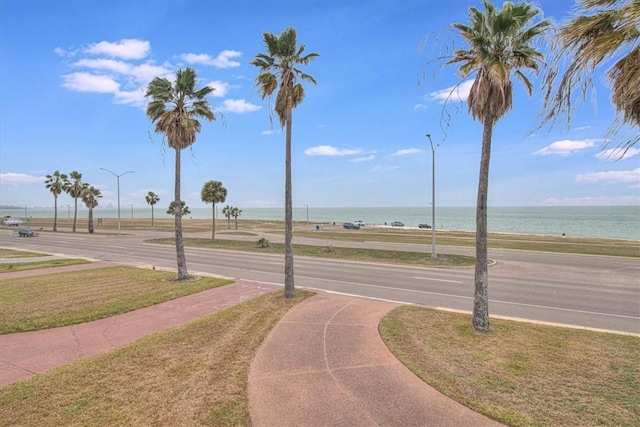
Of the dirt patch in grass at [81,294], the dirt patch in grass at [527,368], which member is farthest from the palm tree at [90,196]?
the dirt patch in grass at [527,368]

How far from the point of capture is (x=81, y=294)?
15102 millimetres

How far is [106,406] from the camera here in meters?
5.97

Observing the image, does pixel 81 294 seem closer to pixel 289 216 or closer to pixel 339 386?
pixel 289 216

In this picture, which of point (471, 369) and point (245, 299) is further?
point (245, 299)

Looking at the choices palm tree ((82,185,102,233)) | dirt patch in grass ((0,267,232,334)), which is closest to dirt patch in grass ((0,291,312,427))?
dirt patch in grass ((0,267,232,334))

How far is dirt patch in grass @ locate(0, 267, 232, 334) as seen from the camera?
11766 mm

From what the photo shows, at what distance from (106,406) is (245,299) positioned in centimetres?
864

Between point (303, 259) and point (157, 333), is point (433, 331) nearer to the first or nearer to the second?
point (157, 333)

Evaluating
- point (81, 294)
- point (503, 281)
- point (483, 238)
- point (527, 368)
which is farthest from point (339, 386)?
point (503, 281)

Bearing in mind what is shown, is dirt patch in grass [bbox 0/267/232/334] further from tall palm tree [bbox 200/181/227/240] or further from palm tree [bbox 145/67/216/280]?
tall palm tree [bbox 200/181/227/240]

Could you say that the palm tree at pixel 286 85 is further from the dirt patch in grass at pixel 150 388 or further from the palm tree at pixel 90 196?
the palm tree at pixel 90 196

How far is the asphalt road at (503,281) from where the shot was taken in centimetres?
1336

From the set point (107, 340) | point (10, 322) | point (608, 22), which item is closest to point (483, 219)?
point (608, 22)

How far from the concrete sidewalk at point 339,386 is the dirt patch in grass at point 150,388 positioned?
17.2 inches
